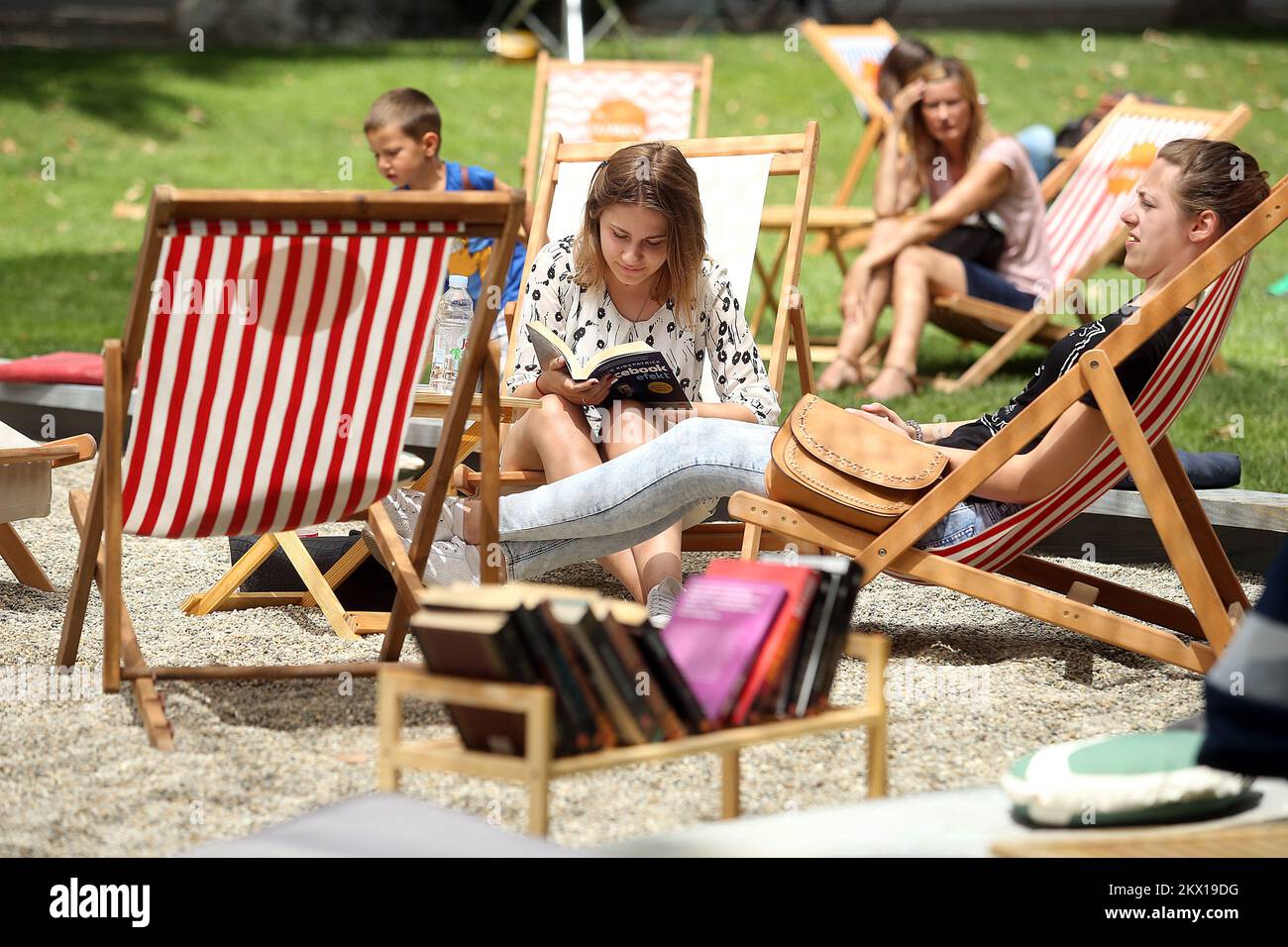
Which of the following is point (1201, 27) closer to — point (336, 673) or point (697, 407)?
point (697, 407)

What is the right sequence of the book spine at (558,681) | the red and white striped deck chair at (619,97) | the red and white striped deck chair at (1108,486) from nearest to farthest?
the book spine at (558,681) → the red and white striped deck chair at (1108,486) → the red and white striped deck chair at (619,97)

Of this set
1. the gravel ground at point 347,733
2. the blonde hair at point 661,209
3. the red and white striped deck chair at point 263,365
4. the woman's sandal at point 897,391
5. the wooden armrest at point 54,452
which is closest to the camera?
the gravel ground at point 347,733

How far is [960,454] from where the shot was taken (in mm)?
3643

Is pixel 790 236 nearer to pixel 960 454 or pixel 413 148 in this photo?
pixel 960 454

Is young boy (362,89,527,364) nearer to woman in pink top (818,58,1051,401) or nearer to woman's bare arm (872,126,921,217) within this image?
woman in pink top (818,58,1051,401)

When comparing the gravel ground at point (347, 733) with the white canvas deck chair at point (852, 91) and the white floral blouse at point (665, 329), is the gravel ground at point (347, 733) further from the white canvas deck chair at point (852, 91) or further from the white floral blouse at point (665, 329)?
the white canvas deck chair at point (852, 91)

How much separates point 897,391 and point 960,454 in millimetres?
3056

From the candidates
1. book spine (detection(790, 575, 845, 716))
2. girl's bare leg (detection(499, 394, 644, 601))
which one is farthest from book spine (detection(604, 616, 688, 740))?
girl's bare leg (detection(499, 394, 644, 601))

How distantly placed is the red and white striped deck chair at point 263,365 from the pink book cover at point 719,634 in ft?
2.89

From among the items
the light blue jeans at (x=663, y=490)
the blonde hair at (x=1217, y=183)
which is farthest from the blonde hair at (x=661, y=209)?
the blonde hair at (x=1217, y=183)

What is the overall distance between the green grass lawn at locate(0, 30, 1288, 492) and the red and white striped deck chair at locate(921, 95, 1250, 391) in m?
0.48

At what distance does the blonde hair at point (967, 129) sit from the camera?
7.07m

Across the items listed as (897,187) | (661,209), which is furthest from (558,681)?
(897,187)
